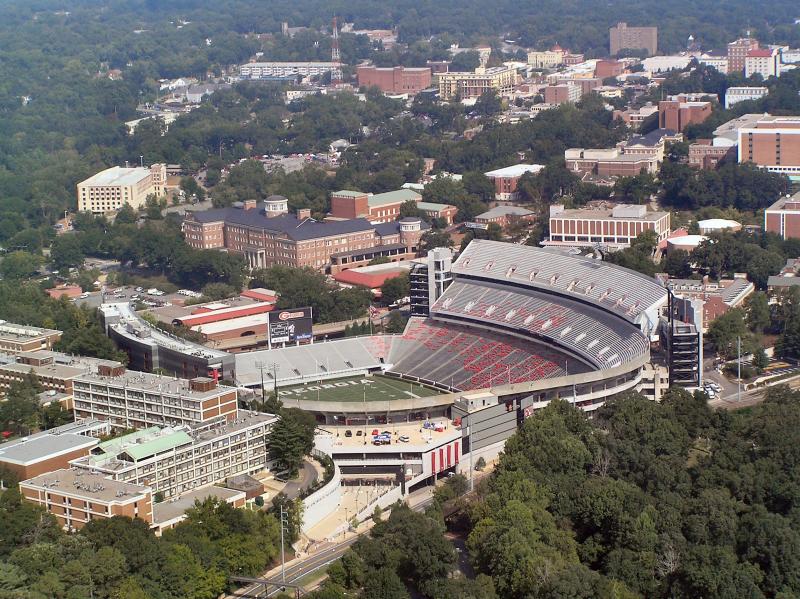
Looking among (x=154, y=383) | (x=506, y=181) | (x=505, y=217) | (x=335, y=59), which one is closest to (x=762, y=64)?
(x=506, y=181)

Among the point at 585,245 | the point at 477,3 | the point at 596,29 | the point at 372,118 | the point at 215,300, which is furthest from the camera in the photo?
the point at 477,3

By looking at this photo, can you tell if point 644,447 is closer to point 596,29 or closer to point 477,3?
point 596,29

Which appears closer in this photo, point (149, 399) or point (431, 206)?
point (149, 399)

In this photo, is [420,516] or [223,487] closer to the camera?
[420,516]

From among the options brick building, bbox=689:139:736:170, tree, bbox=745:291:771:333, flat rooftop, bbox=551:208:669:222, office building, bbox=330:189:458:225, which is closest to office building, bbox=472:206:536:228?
office building, bbox=330:189:458:225

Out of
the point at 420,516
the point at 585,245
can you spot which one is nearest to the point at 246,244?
the point at 585,245

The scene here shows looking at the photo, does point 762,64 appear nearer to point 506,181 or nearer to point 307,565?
point 506,181

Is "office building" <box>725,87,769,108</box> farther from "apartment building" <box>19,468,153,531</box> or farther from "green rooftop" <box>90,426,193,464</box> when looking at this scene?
"apartment building" <box>19,468,153,531</box>
